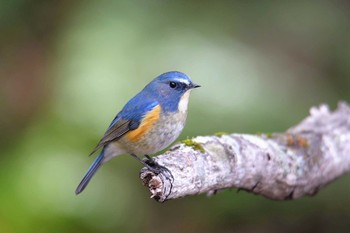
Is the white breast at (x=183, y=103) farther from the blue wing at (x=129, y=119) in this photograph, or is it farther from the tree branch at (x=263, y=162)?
the tree branch at (x=263, y=162)

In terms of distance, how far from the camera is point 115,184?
518 centimetres

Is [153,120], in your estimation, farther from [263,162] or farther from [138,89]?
[138,89]

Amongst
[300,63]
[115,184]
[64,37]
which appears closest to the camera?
[115,184]

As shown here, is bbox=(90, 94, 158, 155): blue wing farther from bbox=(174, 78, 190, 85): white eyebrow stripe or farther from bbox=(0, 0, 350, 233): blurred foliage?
bbox=(0, 0, 350, 233): blurred foliage

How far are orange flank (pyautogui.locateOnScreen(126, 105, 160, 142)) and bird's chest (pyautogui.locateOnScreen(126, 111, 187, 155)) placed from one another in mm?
16

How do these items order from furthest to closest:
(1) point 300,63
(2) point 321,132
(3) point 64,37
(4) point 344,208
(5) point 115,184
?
1. (1) point 300,63
2. (3) point 64,37
3. (4) point 344,208
4. (5) point 115,184
5. (2) point 321,132

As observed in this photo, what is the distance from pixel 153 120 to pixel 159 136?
0.10 meters

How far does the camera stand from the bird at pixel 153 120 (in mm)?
3715

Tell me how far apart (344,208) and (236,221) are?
89 centimetres

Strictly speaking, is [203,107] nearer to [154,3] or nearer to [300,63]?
[154,3]

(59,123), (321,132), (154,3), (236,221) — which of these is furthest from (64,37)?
(321,132)

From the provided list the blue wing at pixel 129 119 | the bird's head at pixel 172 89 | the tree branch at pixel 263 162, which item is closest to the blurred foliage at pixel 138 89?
the tree branch at pixel 263 162

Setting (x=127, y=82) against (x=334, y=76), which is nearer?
(x=127, y=82)

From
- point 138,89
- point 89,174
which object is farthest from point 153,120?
point 138,89
